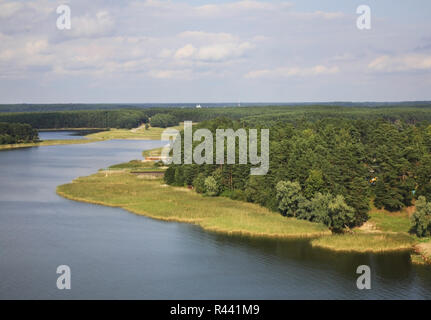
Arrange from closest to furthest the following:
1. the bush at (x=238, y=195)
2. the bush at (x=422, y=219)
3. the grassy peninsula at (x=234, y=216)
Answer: the grassy peninsula at (x=234, y=216) → the bush at (x=422, y=219) → the bush at (x=238, y=195)

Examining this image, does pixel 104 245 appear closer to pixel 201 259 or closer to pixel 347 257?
pixel 201 259

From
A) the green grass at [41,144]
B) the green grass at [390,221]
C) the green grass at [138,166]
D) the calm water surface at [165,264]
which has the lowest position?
the calm water surface at [165,264]
